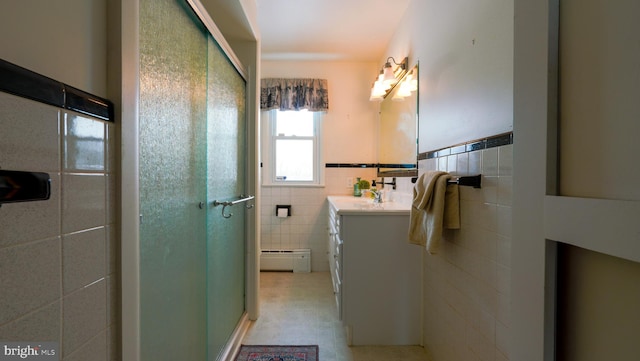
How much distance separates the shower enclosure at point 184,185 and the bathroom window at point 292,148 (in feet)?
4.78

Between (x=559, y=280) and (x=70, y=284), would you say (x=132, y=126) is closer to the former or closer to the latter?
A: (x=70, y=284)

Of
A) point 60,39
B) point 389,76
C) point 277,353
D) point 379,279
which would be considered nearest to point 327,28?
point 389,76

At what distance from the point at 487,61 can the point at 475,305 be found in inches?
41.7

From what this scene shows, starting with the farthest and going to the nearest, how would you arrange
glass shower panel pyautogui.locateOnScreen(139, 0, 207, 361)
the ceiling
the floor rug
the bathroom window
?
the bathroom window
the ceiling
the floor rug
glass shower panel pyautogui.locateOnScreen(139, 0, 207, 361)

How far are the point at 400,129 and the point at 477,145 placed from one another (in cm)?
121

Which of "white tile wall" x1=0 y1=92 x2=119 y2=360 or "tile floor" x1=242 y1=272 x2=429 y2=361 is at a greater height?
"white tile wall" x1=0 y1=92 x2=119 y2=360

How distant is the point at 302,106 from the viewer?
3111 mm

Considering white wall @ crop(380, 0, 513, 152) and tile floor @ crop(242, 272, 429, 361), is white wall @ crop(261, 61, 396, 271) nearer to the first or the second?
tile floor @ crop(242, 272, 429, 361)

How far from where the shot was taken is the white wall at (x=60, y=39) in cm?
45

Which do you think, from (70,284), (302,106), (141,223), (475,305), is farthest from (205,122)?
(302,106)

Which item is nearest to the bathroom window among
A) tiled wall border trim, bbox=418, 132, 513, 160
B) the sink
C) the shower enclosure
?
the sink

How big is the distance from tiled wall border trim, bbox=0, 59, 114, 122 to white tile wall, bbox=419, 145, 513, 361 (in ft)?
4.08

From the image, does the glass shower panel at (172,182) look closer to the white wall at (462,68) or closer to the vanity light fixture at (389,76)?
the white wall at (462,68)

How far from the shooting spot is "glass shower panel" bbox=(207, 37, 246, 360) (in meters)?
1.39
